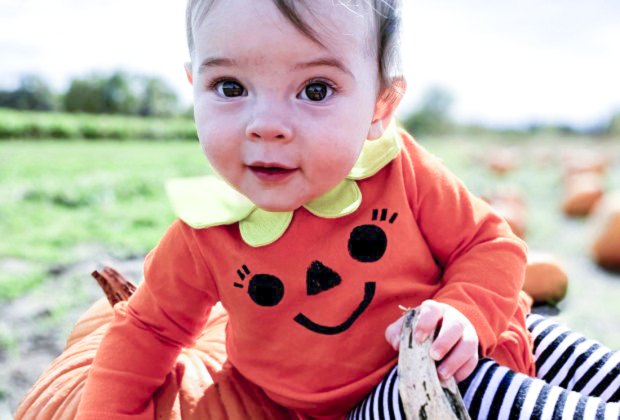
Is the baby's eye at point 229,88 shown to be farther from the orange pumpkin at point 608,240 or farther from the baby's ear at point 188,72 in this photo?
the orange pumpkin at point 608,240

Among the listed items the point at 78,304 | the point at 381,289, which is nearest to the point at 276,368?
the point at 381,289

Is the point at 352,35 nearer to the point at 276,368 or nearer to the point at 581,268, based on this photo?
the point at 276,368

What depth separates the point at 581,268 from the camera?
393cm

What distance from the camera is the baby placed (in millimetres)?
1163

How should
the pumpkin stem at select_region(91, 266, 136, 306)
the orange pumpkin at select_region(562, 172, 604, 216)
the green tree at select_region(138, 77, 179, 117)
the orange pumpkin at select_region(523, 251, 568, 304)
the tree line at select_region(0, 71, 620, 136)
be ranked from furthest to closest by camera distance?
the green tree at select_region(138, 77, 179, 117), the tree line at select_region(0, 71, 620, 136), the orange pumpkin at select_region(562, 172, 604, 216), the orange pumpkin at select_region(523, 251, 568, 304), the pumpkin stem at select_region(91, 266, 136, 306)

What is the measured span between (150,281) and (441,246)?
0.71 meters

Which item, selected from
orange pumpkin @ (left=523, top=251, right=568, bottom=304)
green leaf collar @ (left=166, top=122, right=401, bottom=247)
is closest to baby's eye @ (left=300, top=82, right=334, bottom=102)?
green leaf collar @ (left=166, top=122, right=401, bottom=247)

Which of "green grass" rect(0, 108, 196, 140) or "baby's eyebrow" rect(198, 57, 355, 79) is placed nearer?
"baby's eyebrow" rect(198, 57, 355, 79)

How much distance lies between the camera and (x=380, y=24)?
4.20ft

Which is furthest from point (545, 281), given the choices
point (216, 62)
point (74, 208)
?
point (74, 208)

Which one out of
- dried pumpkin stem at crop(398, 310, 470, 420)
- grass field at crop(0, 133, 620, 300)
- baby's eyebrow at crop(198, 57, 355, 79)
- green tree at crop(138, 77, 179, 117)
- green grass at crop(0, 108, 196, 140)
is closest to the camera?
dried pumpkin stem at crop(398, 310, 470, 420)

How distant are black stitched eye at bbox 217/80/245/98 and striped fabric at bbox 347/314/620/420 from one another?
0.65 m

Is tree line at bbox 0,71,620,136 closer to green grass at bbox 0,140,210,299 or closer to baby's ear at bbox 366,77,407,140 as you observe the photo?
green grass at bbox 0,140,210,299

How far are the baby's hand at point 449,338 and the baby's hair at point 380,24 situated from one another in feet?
1.66
